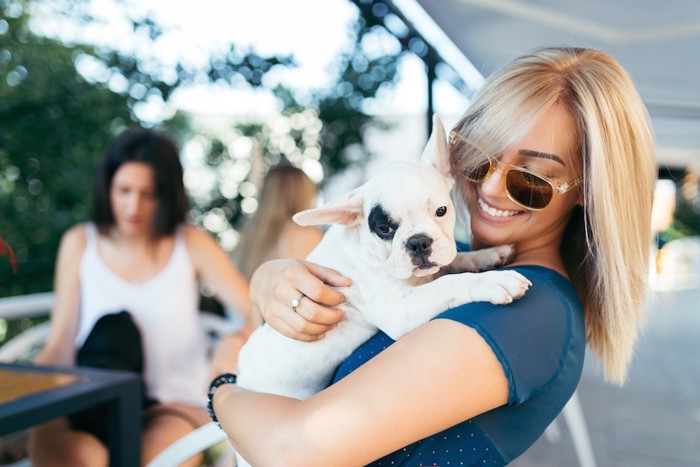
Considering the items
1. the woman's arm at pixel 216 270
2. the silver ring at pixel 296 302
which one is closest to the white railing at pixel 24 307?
the woman's arm at pixel 216 270

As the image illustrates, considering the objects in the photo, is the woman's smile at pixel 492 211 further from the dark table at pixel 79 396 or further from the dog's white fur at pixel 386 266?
the dark table at pixel 79 396

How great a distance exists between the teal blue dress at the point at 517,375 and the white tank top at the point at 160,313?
1713 millimetres

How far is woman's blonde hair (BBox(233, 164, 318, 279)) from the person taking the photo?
12.1 ft

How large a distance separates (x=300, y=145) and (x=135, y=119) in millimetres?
1424

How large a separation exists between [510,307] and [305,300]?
1.47 ft

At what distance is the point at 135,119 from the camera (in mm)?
4344

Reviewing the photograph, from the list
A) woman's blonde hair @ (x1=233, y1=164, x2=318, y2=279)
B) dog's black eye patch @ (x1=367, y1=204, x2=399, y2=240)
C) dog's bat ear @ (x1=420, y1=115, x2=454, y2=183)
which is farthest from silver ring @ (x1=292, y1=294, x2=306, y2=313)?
woman's blonde hair @ (x1=233, y1=164, x2=318, y2=279)

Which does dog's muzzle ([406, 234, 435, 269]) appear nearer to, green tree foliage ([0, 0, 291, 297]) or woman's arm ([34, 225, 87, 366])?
woman's arm ([34, 225, 87, 366])

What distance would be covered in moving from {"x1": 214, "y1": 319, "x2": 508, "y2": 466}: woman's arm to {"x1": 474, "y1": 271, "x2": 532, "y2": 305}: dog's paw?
0.35ft

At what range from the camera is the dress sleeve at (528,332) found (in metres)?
1.02

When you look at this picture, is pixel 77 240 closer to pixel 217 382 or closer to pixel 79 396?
pixel 79 396

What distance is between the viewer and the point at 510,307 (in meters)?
1.09

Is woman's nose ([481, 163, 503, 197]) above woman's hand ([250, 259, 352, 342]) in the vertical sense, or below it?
above

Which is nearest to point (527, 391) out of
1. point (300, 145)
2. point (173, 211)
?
point (173, 211)
